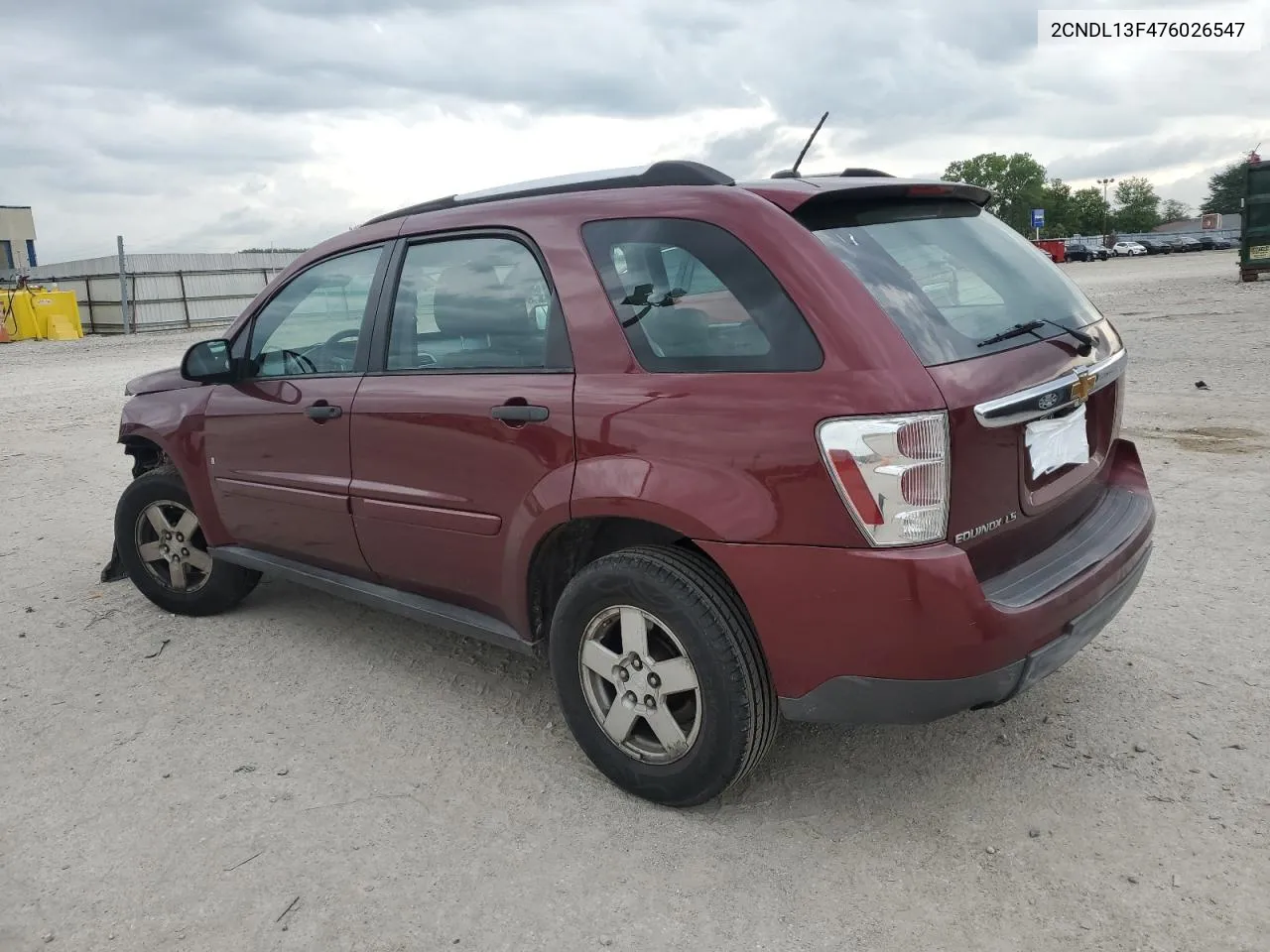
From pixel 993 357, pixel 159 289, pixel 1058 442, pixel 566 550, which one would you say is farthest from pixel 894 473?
pixel 159 289

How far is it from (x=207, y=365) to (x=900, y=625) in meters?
3.01

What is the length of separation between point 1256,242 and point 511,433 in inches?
894

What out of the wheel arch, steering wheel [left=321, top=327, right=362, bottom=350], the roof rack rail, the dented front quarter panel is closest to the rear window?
the roof rack rail

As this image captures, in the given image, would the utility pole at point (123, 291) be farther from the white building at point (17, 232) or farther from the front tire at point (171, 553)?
the white building at point (17, 232)

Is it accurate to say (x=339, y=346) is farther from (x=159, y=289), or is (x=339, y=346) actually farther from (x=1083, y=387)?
(x=159, y=289)

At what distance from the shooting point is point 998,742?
316 centimetres

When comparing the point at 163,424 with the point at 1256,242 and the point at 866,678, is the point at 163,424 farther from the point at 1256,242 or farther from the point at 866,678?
the point at 1256,242

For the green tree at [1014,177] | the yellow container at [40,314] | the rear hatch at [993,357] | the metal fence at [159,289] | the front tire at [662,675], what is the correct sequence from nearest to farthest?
the rear hatch at [993,357], the front tire at [662,675], the yellow container at [40,314], the metal fence at [159,289], the green tree at [1014,177]

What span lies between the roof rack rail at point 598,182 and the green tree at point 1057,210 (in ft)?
→ 383

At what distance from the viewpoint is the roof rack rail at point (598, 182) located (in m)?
2.91

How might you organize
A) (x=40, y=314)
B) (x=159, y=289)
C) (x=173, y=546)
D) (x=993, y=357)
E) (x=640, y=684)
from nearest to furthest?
(x=993, y=357)
(x=640, y=684)
(x=173, y=546)
(x=40, y=314)
(x=159, y=289)

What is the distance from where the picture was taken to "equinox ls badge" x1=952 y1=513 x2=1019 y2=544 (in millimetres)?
2432

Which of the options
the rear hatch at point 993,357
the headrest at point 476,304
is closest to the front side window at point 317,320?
the headrest at point 476,304

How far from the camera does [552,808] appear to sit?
2947 mm
